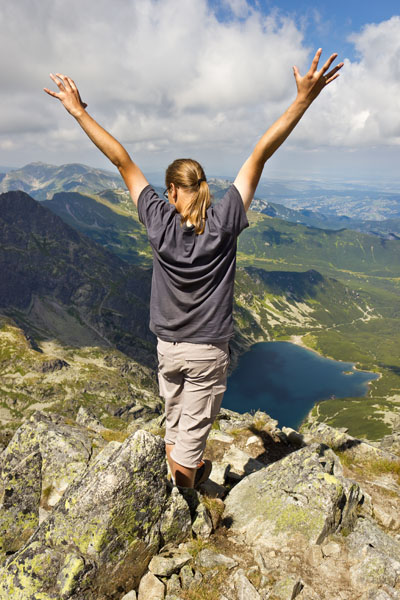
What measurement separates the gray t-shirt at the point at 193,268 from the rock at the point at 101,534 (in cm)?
303

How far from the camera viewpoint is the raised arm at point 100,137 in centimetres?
616

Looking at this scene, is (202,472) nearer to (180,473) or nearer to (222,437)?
(180,473)

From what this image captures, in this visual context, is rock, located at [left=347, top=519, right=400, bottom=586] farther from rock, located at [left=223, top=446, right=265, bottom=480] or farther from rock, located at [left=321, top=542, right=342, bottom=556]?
rock, located at [left=223, top=446, right=265, bottom=480]

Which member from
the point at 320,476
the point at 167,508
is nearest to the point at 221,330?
the point at 167,508

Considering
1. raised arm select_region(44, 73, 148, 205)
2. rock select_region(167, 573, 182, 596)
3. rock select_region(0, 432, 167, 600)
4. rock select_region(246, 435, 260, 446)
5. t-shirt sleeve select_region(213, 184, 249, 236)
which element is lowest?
rock select_region(246, 435, 260, 446)

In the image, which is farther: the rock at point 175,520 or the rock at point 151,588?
the rock at point 175,520

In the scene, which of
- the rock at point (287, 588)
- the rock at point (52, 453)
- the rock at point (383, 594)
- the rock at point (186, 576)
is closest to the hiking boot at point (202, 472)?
the rock at point (186, 576)

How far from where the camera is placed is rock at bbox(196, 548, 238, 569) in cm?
707

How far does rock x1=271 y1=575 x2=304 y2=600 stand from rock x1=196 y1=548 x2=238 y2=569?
928mm

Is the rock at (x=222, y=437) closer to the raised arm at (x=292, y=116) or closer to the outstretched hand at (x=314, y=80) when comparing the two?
the raised arm at (x=292, y=116)

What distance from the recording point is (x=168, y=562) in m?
6.98

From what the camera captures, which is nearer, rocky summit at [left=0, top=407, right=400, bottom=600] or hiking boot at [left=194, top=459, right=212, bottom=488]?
rocky summit at [left=0, top=407, right=400, bottom=600]

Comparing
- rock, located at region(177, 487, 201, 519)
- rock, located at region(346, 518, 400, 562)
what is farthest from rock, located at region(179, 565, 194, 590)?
rock, located at region(346, 518, 400, 562)

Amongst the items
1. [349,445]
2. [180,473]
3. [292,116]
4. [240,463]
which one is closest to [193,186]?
[292,116]
